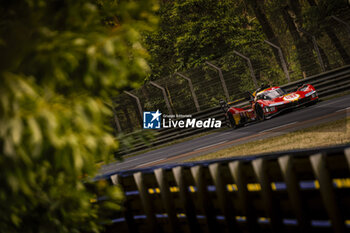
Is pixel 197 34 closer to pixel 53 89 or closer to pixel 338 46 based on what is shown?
pixel 338 46

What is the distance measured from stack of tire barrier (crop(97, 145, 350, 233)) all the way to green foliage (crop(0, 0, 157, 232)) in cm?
80

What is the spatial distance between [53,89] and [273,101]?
1350cm

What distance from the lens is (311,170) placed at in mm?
2162

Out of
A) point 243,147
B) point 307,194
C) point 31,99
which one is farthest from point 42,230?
point 243,147

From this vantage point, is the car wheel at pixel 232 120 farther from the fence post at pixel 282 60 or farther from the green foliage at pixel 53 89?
the green foliage at pixel 53 89

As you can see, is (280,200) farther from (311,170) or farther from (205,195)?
(205,195)

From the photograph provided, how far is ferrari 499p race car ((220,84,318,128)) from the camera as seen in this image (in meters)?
15.0

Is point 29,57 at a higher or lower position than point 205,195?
higher

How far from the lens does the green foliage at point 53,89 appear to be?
70.6 inches

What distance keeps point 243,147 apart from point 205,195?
8.14m

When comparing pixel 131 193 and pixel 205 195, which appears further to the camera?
pixel 131 193

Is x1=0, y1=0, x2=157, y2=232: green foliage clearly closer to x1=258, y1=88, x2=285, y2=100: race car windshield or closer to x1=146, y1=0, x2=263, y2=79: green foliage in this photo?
x1=258, y1=88, x2=285, y2=100: race car windshield

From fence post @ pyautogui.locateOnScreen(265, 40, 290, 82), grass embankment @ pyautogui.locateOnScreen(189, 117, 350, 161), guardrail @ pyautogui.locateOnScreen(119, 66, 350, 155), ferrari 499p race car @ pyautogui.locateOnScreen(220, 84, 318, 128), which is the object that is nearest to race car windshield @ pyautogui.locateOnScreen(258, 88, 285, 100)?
ferrari 499p race car @ pyautogui.locateOnScreen(220, 84, 318, 128)

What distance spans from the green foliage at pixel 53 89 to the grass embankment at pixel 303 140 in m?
6.15
